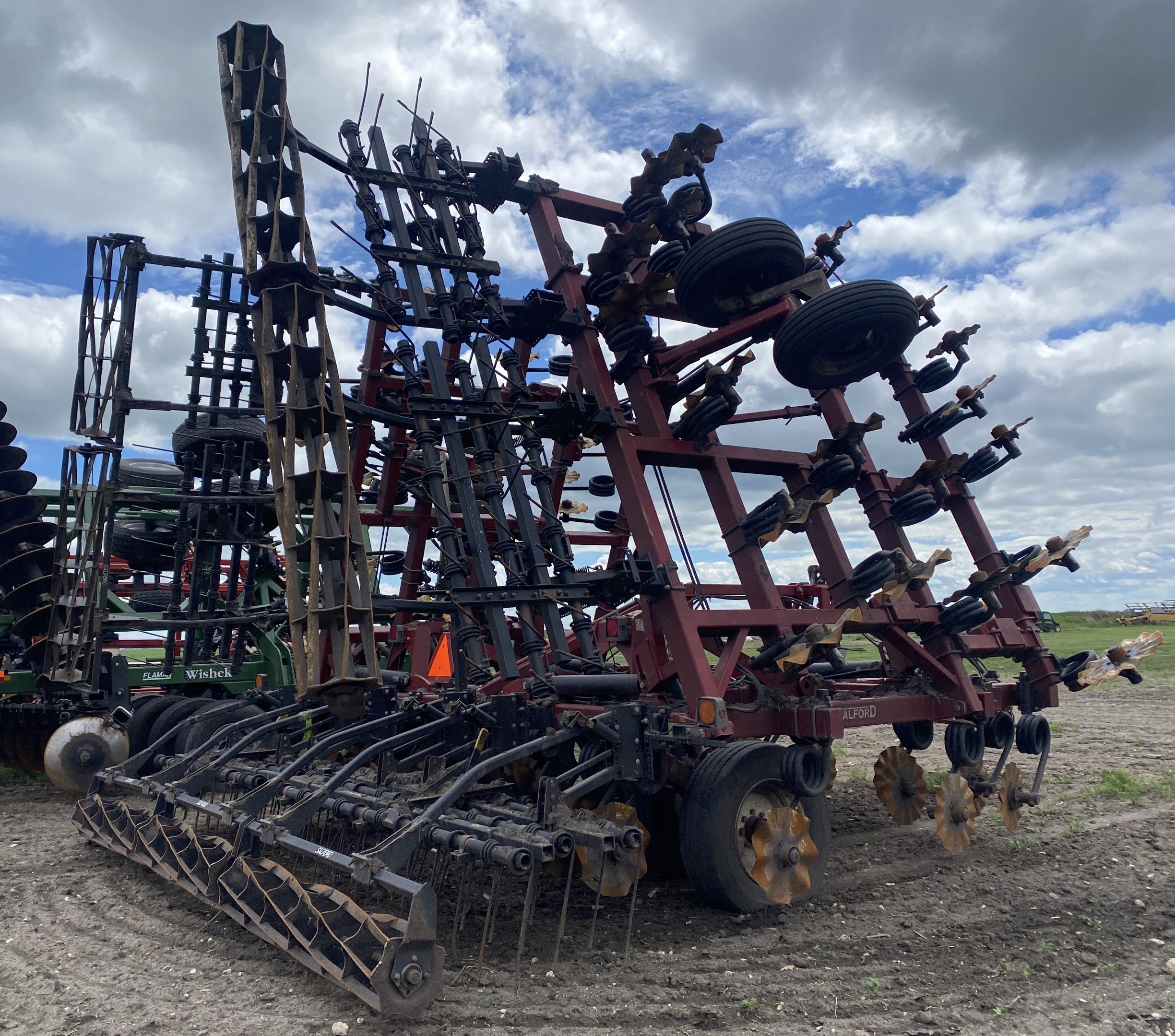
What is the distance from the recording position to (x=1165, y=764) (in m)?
10.3

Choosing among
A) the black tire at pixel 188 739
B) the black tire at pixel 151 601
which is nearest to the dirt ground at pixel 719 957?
the black tire at pixel 188 739

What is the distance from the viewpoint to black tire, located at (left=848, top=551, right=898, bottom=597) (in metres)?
6.51

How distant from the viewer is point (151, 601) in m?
13.6

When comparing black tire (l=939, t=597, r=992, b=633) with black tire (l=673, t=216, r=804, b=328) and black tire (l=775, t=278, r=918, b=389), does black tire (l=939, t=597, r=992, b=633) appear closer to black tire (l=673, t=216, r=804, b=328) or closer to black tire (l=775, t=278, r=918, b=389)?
black tire (l=775, t=278, r=918, b=389)

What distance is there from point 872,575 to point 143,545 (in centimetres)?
1079

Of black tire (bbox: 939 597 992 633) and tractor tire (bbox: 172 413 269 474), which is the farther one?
tractor tire (bbox: 172 413 269 474)

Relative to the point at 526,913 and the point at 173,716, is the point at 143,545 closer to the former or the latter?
the point at 173,716

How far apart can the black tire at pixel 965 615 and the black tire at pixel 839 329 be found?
1.98m

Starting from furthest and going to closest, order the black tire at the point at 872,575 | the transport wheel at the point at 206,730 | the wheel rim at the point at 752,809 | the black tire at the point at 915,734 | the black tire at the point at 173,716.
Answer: the black tire at the point at 173,716, the black tire at the point at 915,734, the transport wheel at the point at 206,730, the black tire at the point at 872,575, the wheel rim at the point at 752,809

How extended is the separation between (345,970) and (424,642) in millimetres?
4672

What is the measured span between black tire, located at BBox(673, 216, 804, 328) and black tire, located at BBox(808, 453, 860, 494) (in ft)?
5.00

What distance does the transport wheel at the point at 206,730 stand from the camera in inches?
301

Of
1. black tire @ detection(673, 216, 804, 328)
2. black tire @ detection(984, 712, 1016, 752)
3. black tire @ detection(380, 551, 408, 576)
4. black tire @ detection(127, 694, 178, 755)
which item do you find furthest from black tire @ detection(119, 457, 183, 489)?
black tire @ detection(984, 712, 1016, 752)

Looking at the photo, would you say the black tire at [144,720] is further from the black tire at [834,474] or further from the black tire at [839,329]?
the black tire at [839,329]
